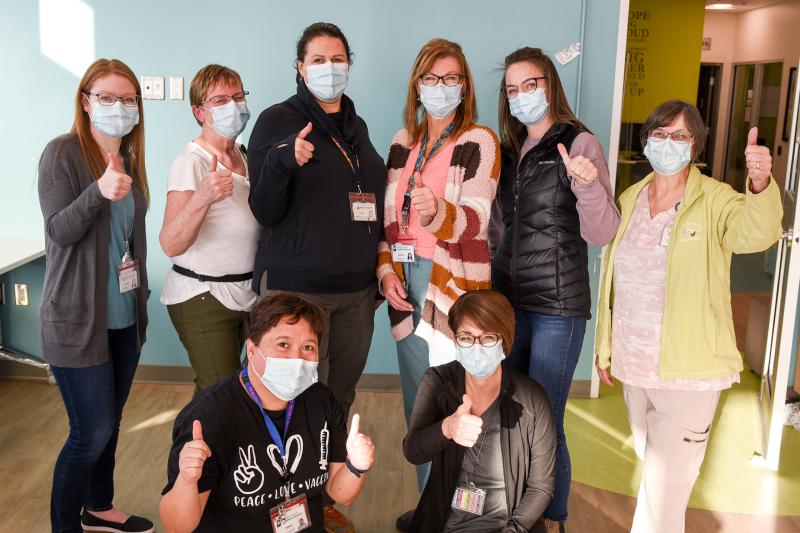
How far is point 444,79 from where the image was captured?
252cm

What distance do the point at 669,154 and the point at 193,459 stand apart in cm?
156

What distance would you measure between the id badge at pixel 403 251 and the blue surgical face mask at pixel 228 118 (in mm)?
667

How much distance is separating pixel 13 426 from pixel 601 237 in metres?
2.99

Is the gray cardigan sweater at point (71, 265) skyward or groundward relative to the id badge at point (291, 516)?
skyward

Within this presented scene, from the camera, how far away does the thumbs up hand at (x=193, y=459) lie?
70.5 inches

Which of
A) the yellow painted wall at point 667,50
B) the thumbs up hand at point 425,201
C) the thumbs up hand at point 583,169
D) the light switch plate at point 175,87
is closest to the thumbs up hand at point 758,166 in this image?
the thumbs up hand at point 583,169

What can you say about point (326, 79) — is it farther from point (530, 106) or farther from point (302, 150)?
point (530, 106)

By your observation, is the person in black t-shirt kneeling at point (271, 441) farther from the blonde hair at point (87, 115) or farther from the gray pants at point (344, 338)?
the blonde hair at point (87, 115)

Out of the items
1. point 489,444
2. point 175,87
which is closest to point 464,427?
point 489,444

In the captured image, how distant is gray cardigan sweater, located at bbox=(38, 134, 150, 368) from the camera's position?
2348mm

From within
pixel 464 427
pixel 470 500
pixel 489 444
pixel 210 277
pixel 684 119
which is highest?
pixel 684 119

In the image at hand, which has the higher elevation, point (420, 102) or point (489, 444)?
point (420, 102)

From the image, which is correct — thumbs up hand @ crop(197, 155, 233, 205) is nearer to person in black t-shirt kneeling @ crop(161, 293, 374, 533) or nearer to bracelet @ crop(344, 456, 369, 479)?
person in black t-shirt kneeling @ crop(161, 293, 374, 533)

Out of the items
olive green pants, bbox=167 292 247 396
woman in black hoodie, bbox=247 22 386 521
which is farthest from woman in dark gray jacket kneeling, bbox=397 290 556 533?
olive green pants, bbox=167 292 247 396
